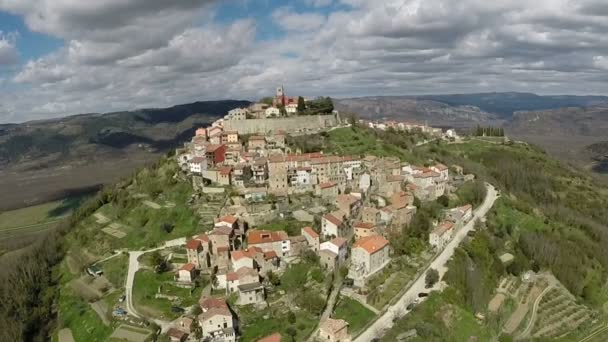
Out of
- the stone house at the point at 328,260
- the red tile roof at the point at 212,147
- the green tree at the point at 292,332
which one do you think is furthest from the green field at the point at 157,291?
the red tile roof at the point at 212,147

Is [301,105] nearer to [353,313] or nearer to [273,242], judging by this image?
[273,242]

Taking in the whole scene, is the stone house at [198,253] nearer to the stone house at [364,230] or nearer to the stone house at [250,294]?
the stone house at [250,294]

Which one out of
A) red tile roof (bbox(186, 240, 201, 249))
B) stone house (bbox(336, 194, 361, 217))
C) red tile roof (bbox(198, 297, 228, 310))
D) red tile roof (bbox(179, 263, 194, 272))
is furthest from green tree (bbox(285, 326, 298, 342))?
stone house (bbox(336, 194, 361, 217))

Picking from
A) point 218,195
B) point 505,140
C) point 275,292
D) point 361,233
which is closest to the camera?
point 275,292

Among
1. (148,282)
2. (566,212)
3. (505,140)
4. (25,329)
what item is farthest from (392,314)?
(505,140)

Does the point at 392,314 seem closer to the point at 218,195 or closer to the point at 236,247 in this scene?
the point at 236,247

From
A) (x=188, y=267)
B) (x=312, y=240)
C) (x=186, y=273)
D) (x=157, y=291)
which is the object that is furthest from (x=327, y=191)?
(x=157, y=291)
